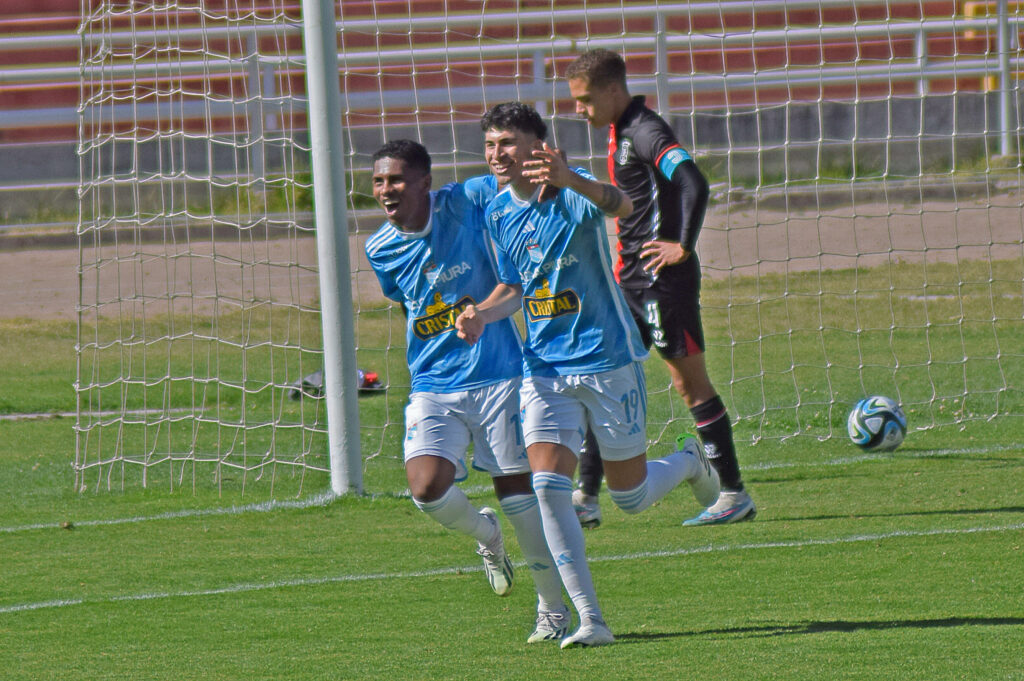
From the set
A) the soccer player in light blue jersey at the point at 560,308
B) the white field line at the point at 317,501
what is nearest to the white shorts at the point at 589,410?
the soccer player in light blue jersey at the point at 560,308

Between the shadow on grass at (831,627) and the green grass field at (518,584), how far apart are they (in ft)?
0.04

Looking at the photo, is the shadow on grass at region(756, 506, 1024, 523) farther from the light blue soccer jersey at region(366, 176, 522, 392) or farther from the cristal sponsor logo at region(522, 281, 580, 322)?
the cristal sponsor logo at region(522, 281, 580, 322)

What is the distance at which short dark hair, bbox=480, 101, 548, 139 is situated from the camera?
167 inches

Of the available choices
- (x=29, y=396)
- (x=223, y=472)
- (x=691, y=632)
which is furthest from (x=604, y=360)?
(x=29, y=396)

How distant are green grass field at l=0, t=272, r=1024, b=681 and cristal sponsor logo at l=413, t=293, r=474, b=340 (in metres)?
0.96

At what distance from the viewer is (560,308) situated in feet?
14.2

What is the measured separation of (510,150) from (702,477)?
188 cm

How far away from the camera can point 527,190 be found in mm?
4348

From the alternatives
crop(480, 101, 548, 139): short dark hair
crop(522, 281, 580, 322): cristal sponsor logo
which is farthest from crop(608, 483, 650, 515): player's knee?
crop(480, 101, 548, 139): short dark hair

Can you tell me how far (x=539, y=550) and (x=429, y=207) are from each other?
1.24 meters

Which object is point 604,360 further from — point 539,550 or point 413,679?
point 413,679

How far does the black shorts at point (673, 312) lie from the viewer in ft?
18.6

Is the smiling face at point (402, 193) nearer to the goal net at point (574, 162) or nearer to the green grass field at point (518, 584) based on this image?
the green grass field at point (518, 584)

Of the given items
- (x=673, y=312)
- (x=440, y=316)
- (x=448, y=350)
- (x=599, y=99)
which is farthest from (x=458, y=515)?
(x=599, y=99)
